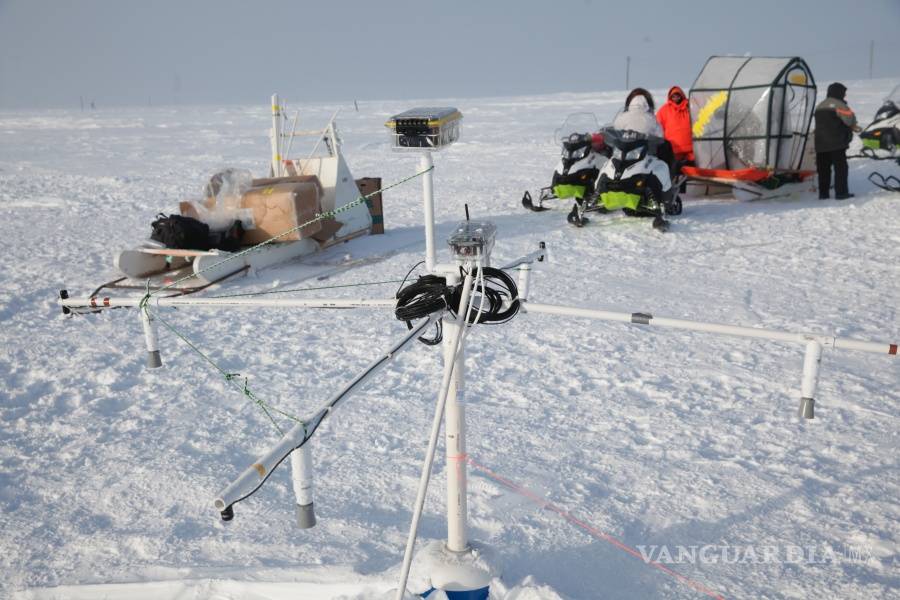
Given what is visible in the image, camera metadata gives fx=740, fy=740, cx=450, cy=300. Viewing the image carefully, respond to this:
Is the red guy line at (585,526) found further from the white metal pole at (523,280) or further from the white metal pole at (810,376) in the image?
the white metal pole at (523,280)

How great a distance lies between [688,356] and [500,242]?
3334mm

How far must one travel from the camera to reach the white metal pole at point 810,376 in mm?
2072

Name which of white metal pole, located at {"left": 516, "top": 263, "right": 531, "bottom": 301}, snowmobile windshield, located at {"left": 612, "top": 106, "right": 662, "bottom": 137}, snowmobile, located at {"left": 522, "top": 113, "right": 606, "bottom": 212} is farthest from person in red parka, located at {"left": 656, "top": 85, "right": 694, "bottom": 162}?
white metal pole, located at {"left": 516, "top": 263, "right": 531, "bottom": 301}

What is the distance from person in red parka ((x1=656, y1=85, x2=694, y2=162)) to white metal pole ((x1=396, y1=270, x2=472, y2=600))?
859 cm

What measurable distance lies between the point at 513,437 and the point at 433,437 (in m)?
1.90

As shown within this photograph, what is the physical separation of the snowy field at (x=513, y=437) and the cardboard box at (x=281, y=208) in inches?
15.1

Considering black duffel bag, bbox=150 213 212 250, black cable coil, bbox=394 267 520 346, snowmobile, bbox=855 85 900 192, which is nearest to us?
black cable coil, bbox=394 267 520 346

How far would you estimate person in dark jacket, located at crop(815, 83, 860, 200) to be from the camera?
Answer: 8758 mm

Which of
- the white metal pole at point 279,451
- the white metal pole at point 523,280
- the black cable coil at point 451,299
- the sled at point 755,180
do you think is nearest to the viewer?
the white metal pole at point 279,451

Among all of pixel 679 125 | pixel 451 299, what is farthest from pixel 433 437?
pixel 679 125

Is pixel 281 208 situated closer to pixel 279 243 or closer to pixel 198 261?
pixel 279 243

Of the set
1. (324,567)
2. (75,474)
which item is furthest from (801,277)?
(75,474)

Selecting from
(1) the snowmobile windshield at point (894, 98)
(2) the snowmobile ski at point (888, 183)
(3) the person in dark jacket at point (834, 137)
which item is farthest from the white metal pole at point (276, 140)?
(1) the snowmobile windshield at point (894, 98)

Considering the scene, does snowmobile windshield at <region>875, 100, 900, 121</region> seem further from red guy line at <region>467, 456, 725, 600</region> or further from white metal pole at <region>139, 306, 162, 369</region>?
white metal pole at <region>139, 306, 162, 369</region>
